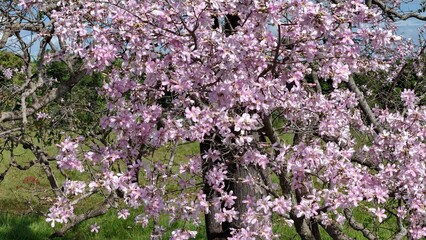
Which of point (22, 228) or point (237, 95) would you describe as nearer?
point (237, 95)

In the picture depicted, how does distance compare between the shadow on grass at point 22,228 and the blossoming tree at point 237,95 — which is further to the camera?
the shadow on grass at point 22,228

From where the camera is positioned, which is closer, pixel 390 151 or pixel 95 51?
pixel 95 51

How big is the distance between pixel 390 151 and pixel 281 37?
144 centimetres

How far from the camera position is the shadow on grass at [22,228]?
7.92 metres

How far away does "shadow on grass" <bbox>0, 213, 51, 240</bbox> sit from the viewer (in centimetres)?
792

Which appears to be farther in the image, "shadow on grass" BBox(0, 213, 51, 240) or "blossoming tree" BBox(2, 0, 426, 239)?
"shadow on grass" BBox(0, 213, 51, 240)

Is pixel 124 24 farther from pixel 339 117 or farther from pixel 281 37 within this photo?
pixel 339 117

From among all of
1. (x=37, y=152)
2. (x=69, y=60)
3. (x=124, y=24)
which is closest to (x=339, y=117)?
(x=124, y=24)

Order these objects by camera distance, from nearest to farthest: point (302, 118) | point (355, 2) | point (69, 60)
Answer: point (355, 2)
point (302, 118)
point (69, 60)

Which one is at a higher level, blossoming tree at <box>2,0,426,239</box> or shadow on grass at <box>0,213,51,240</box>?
blossoming tree at <box>2,0,426,239</box>

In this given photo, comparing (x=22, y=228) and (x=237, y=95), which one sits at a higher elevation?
(x=237, y=95)

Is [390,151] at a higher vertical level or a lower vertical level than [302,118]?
lower

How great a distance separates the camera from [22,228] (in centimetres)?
823

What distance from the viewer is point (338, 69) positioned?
3205 millimetres
